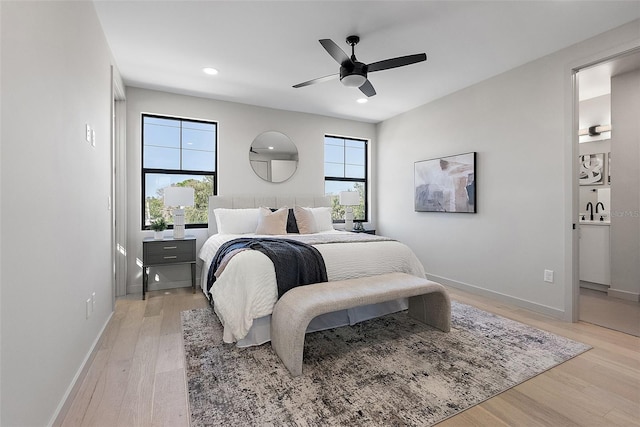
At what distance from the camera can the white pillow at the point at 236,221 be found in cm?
→ 394

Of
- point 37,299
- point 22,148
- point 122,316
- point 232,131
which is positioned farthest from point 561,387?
point 232,131

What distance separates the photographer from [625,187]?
3.55m

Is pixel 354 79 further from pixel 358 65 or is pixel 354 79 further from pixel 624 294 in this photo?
pixel 624 294

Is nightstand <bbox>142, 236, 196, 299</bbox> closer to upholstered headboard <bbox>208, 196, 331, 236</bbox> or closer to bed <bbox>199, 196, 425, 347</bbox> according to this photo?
bed <bbox>199, 196, 425, 347</bbox>

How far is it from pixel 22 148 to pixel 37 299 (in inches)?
25.9

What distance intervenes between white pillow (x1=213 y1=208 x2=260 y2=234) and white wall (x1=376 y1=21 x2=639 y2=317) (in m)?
2.48

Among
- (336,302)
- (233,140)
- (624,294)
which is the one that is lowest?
(624,294)

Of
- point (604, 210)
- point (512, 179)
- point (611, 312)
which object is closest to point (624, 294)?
point (611, 312)

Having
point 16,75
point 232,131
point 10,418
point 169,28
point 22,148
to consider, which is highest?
point 169,28

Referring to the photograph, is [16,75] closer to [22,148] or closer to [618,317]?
[22,148]

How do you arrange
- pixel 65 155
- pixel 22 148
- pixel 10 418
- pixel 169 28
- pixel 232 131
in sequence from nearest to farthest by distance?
pixel 10 418 → pixel 22 148 → pixel 65 155 → pixel 169 28 → pixel 232 131

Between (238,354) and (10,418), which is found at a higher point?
(10,418)

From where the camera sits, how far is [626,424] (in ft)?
5.13

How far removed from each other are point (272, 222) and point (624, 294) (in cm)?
421
